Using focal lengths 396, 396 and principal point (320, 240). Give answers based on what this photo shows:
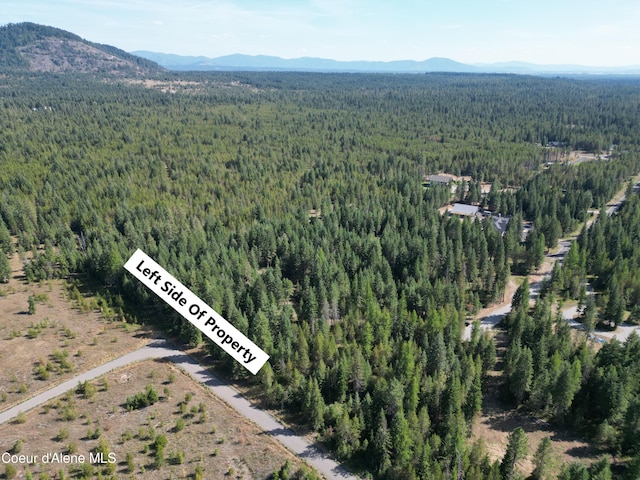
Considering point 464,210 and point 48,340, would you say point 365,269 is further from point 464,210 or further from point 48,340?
point 464,210

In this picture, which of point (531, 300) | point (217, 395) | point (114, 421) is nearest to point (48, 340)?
point (114, 421)

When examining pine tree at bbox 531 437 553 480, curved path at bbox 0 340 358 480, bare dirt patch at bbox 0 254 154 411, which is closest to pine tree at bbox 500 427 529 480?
pine tree at bbox 531 437 553 480

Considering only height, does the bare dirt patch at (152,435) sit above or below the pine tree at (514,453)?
below

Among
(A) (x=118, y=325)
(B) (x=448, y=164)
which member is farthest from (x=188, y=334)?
(B) (x=448, y=164)

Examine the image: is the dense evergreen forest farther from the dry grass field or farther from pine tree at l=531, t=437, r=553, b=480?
the dry grass field

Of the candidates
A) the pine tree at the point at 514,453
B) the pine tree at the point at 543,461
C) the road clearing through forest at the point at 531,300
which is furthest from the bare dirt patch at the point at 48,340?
the road clearing through forest at the point at 531,300

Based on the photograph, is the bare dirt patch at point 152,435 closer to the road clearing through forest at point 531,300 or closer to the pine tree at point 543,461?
the pine tree at point 543,461
